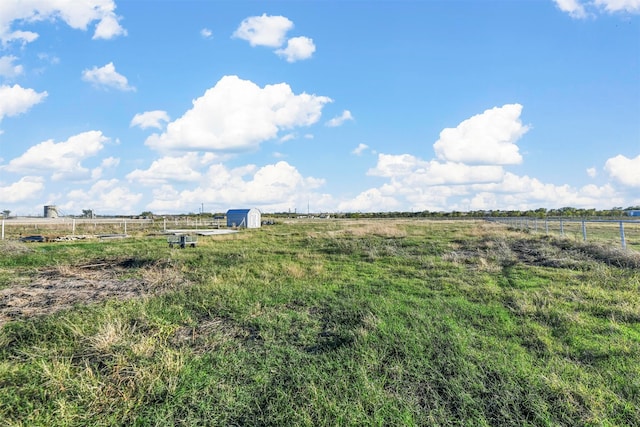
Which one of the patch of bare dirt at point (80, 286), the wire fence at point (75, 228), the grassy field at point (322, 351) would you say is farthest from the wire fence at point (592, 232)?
the wire fence at point (75, 228)

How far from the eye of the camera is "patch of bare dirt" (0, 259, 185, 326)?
21.0ft

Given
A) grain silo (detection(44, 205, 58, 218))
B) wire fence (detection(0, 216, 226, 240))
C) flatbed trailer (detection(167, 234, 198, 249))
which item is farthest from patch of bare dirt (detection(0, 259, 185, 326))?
grain silo (detection(44, 205, 58, 218))

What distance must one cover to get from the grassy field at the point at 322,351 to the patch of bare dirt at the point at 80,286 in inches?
2.9

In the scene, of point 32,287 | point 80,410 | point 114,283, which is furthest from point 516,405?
point 32,287

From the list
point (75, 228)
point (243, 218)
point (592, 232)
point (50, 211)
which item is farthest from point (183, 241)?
point (50, 211)

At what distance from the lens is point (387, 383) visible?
3.73 metres

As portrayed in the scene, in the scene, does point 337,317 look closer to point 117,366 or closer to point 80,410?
point 117,366

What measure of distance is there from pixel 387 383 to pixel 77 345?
4.26 meters

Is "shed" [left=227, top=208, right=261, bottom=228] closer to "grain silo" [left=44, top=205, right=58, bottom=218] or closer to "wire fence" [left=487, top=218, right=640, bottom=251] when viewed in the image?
"wire fence" [left=487, top=218, right=640, bottom=251]

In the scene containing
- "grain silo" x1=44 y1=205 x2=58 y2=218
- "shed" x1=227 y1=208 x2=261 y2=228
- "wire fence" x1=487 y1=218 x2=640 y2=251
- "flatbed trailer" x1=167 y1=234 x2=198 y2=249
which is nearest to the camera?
"wire fence" x1=487 y1=218 x2=640 y2=251

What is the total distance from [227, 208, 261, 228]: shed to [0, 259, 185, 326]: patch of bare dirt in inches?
1166

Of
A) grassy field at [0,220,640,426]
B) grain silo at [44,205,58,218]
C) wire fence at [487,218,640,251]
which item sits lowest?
grassy field at [0,220,640,426]

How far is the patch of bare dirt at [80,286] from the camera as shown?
6.41m

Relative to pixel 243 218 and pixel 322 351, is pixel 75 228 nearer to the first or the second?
pixel 243 218
